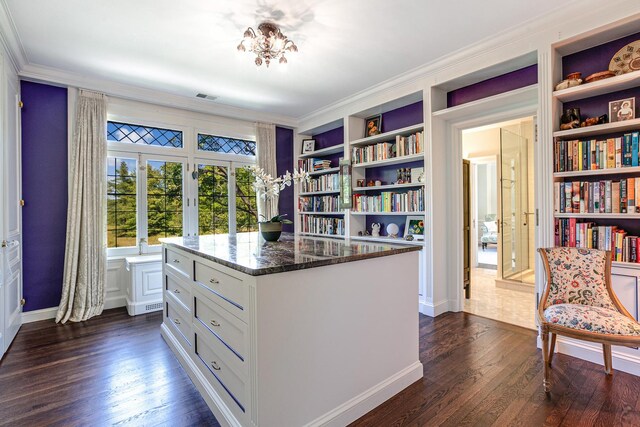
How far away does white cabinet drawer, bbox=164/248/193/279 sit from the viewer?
233 cm

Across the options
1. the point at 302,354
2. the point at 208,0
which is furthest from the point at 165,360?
the point at 208,0

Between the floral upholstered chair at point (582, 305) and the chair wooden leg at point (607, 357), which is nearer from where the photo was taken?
the floral upholstered chair at point (582, 305)

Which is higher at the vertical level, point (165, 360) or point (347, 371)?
point (347, 371)

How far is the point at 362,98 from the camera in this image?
4.28 m

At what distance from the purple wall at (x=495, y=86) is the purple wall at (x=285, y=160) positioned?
278cm

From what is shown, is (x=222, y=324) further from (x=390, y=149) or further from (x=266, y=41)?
(x=390, y=149)

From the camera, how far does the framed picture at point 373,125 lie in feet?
14.5

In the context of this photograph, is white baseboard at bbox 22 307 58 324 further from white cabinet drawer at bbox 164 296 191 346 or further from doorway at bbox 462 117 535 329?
doorway at bbox 462 117 535 329

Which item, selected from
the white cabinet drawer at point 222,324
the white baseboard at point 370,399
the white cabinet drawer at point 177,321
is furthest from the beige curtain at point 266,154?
the white baseboard at point 370,399

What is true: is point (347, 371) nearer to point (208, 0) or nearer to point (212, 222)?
point (208, 0)

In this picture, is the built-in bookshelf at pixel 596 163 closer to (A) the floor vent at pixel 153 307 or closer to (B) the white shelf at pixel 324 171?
(B) the white shelf at pixel 324 171

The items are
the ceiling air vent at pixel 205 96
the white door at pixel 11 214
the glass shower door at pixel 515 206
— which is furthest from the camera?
the glass shower door at pixel 515 206

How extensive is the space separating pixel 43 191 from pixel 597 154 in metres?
5.28

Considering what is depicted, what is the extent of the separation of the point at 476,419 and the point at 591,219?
6.18 feet
